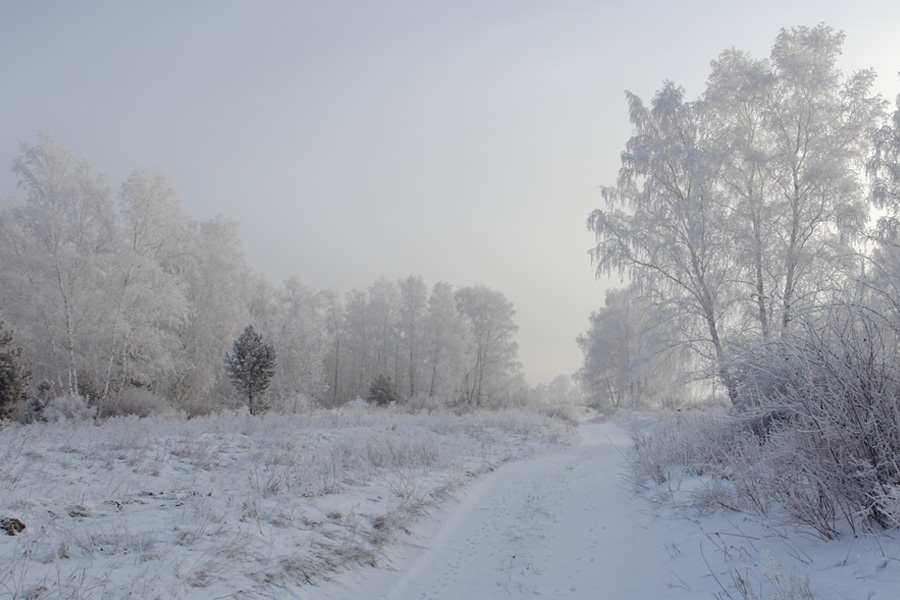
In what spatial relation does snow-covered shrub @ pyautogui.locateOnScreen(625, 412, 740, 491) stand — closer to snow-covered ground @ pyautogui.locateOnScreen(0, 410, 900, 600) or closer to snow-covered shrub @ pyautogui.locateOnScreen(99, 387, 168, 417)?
snow-covered ground @ pyautogui.locateOnScreen(0, 410, 900, 600)

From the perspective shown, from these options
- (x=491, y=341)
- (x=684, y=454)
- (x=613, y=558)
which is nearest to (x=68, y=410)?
(x=613, y=558)

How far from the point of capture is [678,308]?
43.7 feet

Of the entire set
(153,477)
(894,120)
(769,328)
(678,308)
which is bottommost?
(153,477)

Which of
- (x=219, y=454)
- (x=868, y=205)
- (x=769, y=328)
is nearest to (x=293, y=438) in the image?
(x=219, y=454)

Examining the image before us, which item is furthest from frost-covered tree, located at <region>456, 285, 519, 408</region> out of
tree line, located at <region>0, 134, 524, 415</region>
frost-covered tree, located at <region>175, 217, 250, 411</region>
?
frost-covered tree, located at <region>175, 217, 250, 411</region>

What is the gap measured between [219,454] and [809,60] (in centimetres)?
1795

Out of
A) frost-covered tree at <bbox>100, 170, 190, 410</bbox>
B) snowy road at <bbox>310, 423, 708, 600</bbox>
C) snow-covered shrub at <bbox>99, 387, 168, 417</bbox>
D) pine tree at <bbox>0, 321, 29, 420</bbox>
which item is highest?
frost-covered tree at <bbox>100, 170, 190, 410</bbox>

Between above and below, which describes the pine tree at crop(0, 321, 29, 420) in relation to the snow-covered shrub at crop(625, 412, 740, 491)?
above

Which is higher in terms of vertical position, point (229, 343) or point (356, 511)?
point (229, 343)

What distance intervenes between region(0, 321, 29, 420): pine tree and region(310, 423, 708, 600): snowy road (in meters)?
14.9

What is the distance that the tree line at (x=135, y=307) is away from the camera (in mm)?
19344

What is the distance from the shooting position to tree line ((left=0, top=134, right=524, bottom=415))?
63.5 ft

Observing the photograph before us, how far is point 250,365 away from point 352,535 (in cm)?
1943

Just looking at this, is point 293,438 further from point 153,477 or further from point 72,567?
point 72,567
